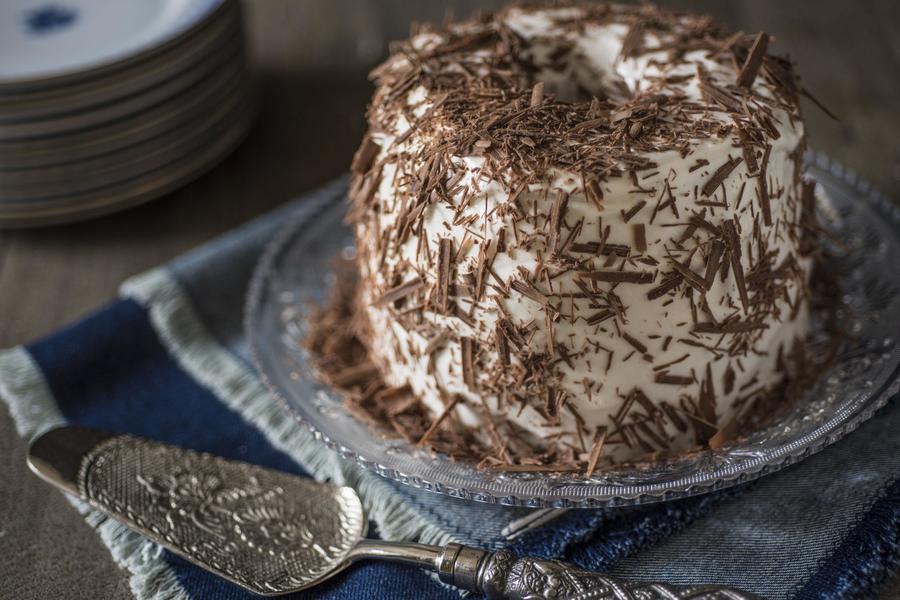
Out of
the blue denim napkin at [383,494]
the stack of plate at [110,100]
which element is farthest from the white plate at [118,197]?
the blue denim napkin at [383,494]

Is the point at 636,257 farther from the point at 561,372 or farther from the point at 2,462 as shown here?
the point at 2,462

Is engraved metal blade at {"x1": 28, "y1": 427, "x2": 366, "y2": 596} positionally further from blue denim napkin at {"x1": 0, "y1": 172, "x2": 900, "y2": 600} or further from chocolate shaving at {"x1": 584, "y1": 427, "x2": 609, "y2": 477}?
chocolate shaving at {"x1": 584, "y1": 427, "x2": 609, "y2": 477}

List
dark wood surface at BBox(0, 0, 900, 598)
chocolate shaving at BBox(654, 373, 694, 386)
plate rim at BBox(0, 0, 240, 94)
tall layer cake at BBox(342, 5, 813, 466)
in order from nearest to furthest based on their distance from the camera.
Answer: tall layer cake at BBox(342, 5, 813, 466) → chocolate shaving at BBox(654, 373, 694, 386) → dark wood surface at BBox(0, 0, 900, 598) → plate rim at BBox(0, 0, 240, 94)

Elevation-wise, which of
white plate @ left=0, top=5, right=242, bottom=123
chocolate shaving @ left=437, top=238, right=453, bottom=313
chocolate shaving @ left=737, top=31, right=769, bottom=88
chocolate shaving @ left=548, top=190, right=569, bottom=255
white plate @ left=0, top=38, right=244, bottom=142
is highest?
chocolate shaving @ left=737, top=31, right=769, bottom=88

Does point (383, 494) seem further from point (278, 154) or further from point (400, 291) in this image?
point (278, 154)

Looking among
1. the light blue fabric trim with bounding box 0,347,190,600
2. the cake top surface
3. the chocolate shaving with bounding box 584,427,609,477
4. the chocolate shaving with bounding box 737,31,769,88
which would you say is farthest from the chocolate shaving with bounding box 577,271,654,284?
the light blue fabric trim with bounding box 0,347,190,600
